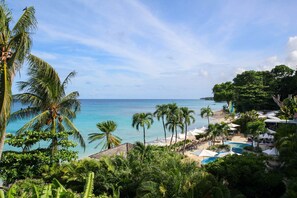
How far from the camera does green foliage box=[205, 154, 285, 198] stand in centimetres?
1072

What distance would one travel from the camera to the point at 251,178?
Result: 36.2 feet

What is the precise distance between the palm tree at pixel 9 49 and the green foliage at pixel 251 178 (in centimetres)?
896

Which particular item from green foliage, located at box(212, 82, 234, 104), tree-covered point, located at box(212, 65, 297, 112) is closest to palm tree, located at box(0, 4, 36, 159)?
tree-covered point, located at box(212, 65, 297, 112)

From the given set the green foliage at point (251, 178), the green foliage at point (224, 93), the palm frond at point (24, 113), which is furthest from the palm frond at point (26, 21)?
the green foliage at point (224, 93)

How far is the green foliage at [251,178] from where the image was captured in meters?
10.7

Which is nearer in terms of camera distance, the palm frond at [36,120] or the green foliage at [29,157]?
the green foliage at [29,157]

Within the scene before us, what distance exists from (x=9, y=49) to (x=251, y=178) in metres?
11.7

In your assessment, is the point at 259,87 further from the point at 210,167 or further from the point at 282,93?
the point at 210,167

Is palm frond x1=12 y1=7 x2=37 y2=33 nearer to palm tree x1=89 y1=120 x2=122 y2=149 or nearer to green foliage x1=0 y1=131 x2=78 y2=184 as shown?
green foliage x1=0 y1=131 x2=78 y2=184

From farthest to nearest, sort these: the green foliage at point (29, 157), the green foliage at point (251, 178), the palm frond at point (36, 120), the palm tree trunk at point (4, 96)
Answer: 1. the palm frond at point (36, 120)
2. the green foliage at point (29, 157)
3. the green foliage at point (251, 178)
4. the palm tree trunk at point (4, 96)

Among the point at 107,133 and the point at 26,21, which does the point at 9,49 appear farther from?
the point at 107,133

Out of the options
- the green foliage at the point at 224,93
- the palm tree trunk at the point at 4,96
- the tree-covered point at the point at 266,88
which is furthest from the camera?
the green foliage at the point at 224,93

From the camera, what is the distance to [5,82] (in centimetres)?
732

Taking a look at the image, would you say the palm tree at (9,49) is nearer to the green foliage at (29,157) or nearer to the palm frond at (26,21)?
the palm frond at (26,21)
